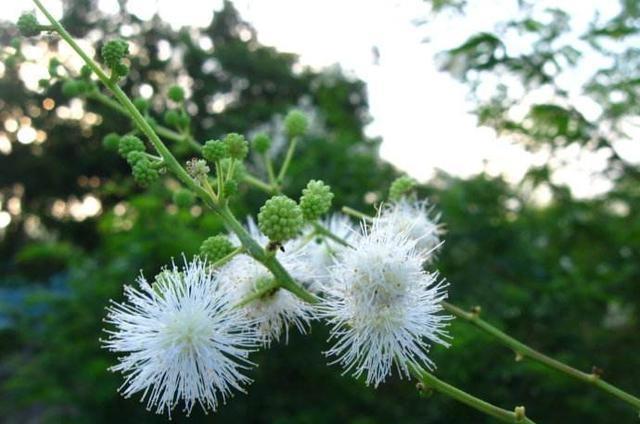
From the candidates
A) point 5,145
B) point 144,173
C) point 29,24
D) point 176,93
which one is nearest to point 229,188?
point 144,173

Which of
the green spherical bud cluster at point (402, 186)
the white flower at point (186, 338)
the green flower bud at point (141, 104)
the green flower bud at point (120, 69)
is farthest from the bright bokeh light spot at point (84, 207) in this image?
the green flower bud at point (120, 69)

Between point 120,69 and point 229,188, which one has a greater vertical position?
point 120,69

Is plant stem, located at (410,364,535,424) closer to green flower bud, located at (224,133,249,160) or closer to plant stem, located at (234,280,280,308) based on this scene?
plant stem, located at (234,280,280,308)

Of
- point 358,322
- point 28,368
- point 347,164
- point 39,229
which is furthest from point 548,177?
point 39,229

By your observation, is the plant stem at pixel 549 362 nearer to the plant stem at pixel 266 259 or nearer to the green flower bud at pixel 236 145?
the plant stem at pixel 266 259

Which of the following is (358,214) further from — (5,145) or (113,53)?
(5,145)

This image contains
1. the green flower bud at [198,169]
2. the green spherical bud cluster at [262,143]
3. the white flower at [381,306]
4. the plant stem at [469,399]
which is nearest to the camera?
the plant stem at [469,399]
